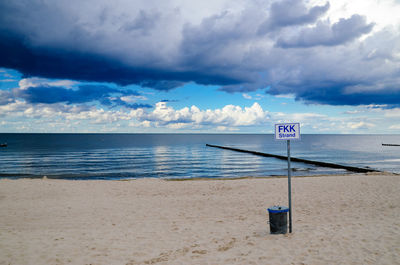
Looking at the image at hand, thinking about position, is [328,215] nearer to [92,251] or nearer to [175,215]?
[175,215]

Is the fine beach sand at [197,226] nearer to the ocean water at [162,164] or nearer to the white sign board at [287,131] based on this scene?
the white sign board at [287,131]

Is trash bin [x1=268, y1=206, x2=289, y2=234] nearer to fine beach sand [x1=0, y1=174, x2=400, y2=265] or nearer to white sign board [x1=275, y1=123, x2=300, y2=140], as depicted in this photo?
fine beach sand [x1=0, y1=174, x2=400, y2=265]

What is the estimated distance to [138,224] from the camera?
35.2 ft

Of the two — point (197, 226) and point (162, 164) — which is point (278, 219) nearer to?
point (197, 226)

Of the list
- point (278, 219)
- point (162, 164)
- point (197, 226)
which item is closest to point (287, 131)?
point (278, 219)

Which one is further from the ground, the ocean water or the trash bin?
the trash bin

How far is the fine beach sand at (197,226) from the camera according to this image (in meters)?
7.18

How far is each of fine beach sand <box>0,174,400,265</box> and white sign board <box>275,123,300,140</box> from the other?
2895 millimetres

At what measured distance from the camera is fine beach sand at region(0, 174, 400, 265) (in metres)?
7.18

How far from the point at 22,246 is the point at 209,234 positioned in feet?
18.1

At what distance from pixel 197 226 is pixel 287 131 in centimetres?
475

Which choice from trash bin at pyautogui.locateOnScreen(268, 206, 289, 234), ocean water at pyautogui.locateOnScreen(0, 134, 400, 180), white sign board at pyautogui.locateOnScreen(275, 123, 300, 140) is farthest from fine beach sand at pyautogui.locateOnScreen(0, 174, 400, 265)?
ocean water at pyautogui.locateOnScreen(0, 134, 400, 180)

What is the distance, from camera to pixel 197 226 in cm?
1023

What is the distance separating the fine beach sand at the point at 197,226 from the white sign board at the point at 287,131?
289cm
